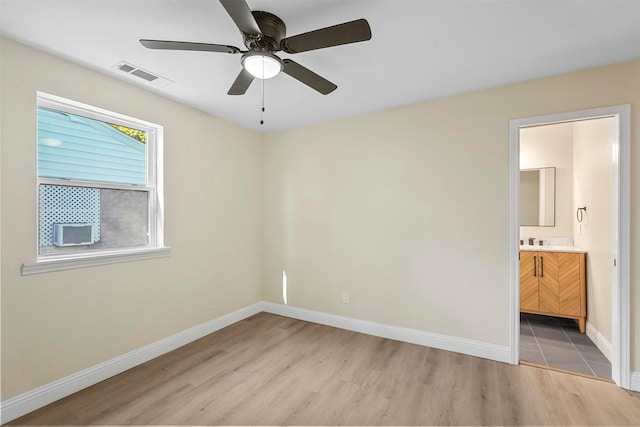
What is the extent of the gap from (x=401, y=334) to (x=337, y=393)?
1.18 metres

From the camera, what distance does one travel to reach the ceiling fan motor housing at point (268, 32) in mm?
1649

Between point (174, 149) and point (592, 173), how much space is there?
14.5 feet

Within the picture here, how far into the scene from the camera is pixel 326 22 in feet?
5.91

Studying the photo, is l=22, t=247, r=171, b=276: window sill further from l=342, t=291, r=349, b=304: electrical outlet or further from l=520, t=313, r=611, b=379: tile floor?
l=520, t=313, r=611, b=379: tile floor

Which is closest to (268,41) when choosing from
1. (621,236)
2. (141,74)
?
(141,74)

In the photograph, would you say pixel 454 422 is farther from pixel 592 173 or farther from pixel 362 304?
pixel 592 173

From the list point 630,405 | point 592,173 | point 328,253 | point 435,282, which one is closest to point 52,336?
point 328,253

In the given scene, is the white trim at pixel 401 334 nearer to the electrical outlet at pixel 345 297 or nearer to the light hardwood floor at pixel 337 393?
the light hardwood floor at pixel 337 393

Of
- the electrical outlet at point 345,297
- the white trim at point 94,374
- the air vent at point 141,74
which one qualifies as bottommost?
the white trim at point 94,374

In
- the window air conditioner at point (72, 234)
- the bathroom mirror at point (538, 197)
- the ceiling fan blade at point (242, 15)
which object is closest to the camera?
the ceiling fan blade at point (242, 15)

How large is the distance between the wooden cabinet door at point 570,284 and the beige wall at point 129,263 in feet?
12.4

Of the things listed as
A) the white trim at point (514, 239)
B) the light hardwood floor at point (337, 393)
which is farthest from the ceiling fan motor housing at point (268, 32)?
the light hardwood floor at point (337, 393)

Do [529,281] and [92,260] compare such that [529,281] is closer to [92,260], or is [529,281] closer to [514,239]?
[514,239]

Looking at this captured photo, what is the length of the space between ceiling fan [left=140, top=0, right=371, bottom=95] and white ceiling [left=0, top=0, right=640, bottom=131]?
13 centimetres
